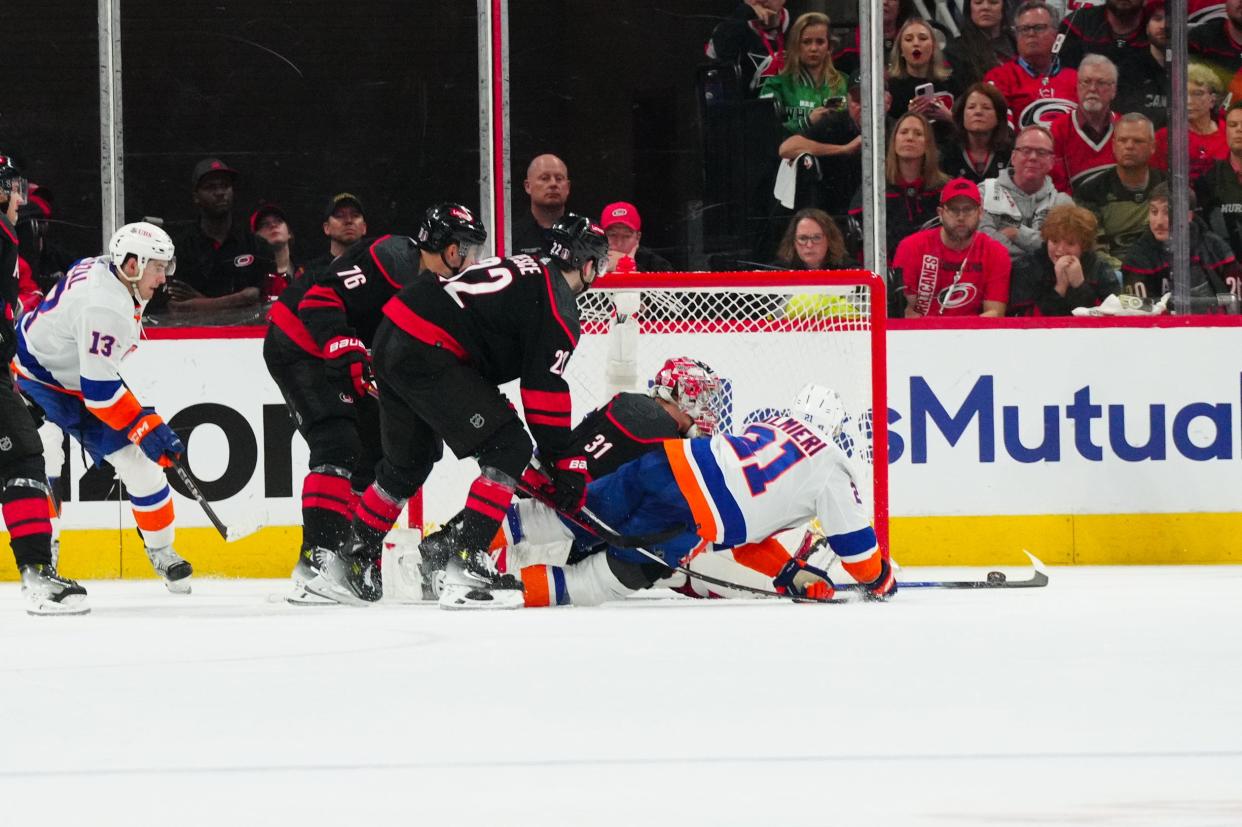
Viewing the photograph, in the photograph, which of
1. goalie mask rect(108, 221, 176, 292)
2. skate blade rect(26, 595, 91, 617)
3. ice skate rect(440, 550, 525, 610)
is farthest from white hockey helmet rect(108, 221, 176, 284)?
ice skate rect(440, 550, 525, 610)

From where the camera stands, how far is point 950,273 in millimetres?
6469

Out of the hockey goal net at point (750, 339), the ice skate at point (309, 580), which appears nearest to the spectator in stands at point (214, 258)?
the hockey goal net at point (750, 339)

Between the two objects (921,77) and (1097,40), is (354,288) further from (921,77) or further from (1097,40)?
(1097,40)

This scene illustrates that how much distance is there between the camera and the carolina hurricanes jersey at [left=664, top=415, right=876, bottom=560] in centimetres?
448

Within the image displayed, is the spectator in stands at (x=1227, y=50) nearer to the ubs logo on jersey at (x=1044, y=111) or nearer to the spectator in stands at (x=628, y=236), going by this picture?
the ubs logo on jersey at (x=1044, y=111)

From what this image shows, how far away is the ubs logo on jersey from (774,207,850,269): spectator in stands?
83cm

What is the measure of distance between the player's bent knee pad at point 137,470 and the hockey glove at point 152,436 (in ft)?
0.54

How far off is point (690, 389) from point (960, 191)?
206cm

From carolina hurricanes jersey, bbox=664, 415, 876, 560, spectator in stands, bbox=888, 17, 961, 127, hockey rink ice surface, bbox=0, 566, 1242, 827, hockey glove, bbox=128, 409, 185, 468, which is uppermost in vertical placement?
spectator in stands, bbox=888, 17, 961, 127

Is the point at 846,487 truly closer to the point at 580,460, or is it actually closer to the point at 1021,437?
the point at 580,460

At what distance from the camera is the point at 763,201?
6.54 m

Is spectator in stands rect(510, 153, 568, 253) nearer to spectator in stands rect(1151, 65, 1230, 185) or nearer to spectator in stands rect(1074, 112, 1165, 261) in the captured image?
spectator in stands rect(1074, 112, 1165, 261)

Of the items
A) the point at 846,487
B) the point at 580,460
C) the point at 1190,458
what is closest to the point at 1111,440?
the point at 1190,458

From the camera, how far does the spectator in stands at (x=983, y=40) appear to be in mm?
6648
